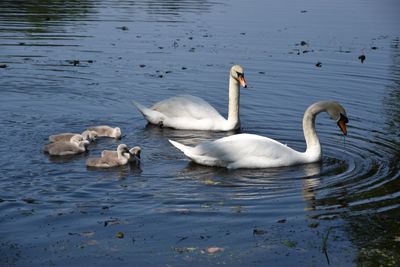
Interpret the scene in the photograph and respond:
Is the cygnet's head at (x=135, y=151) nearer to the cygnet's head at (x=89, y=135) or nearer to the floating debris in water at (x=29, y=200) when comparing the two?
the cygnet's head at (x=89, y=135)

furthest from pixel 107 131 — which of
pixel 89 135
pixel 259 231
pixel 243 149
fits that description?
pixel 259 231

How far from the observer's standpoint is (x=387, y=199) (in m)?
10.2

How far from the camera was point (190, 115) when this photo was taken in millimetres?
14461

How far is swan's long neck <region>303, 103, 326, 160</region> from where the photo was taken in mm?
12273

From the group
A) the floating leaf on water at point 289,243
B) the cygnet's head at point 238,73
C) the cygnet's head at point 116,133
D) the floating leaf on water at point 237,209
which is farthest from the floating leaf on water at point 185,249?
the cygnet's head at point 238,73

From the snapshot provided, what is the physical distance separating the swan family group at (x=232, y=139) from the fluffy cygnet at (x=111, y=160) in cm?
6

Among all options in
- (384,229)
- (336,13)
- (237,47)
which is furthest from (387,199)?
(336,13)

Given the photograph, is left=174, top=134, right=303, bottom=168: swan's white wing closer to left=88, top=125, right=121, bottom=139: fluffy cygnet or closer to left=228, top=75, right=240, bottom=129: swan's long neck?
left=88, top=125, right=121, bottom=139: fluffy cygnet

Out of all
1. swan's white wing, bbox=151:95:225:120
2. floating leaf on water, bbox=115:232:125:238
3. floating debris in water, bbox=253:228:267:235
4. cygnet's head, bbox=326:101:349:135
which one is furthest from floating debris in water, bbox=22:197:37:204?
swan's white wing, bbox=151:95:225:120

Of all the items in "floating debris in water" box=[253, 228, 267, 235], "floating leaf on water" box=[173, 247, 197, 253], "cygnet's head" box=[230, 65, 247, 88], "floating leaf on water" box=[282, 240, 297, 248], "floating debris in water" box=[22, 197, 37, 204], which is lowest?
"floating leaf on water" box=[282, 240, 297, 248]

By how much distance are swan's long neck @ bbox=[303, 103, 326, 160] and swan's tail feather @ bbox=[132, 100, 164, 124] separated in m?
2.87

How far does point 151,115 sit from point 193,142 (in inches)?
49.8

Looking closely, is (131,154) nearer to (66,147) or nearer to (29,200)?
(66,147)

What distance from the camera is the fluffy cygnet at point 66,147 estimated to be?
1186 cm
